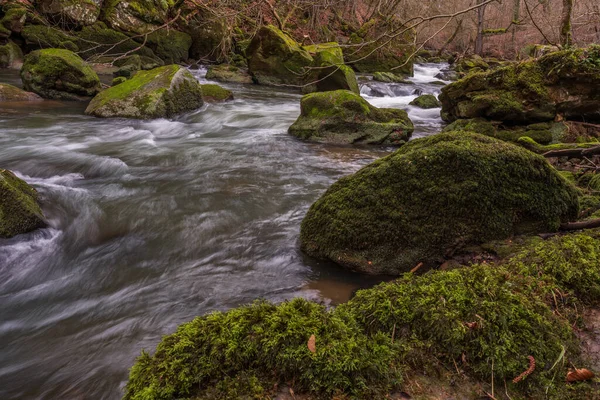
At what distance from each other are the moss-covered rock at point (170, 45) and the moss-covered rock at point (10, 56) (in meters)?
5.04

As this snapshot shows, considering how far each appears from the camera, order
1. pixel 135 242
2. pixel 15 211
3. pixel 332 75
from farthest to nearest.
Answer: pixel 332 75 < pixel 135 242 < pixel 15 211

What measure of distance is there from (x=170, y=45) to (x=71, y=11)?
162 inches

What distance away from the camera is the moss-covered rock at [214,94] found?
11930 mm

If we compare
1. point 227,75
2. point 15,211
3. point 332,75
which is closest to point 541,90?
point 332,75

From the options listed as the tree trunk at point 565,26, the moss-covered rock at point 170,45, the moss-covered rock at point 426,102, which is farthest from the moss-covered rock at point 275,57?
the tree trunk at point 565,26

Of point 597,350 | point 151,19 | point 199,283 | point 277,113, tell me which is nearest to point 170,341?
point 597,350

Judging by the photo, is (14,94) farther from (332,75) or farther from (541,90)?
(541,90)

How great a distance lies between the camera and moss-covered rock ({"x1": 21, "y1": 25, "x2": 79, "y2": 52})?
14.7 m

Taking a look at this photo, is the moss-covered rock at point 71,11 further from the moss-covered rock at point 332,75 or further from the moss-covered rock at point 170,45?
the moss-covered rock at point 332,75

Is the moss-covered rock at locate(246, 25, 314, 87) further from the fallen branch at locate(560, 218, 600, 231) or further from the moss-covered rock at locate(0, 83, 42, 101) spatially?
the fallen branch at locate(560, 218, 600, 231)

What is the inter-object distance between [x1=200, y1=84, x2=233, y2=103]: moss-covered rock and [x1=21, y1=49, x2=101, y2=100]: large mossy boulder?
3417 mm

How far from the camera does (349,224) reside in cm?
343

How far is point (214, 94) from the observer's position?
39.7ft

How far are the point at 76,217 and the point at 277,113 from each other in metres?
7.42
